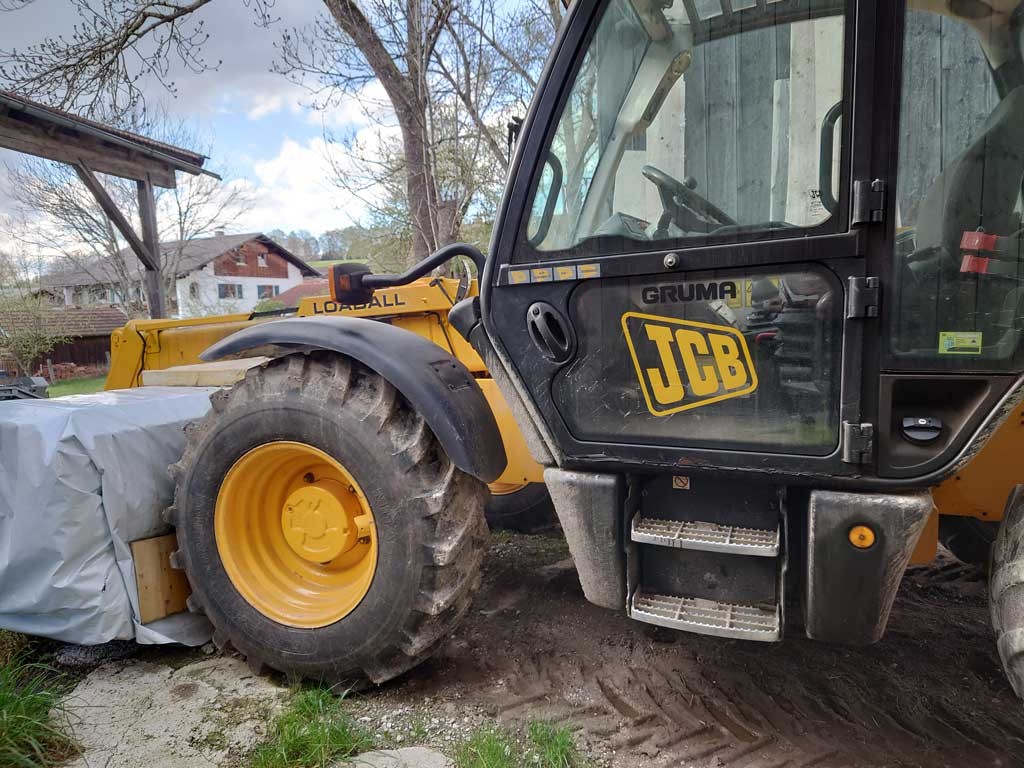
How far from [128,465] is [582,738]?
194 centimetres

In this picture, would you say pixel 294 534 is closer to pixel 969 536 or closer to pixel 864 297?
pixel 864 297

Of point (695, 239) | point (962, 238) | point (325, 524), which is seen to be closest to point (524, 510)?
point (325, 524)

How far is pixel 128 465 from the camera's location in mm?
2717

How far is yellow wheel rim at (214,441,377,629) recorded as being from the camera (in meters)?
2.56

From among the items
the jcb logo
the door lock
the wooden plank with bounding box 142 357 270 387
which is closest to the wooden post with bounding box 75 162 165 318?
the wooden plank with bounding box 142 357 270 387

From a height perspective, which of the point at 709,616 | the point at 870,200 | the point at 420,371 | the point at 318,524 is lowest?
the point at 709,616

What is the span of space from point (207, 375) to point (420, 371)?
189 cm

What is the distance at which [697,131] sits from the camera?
1.92 meters

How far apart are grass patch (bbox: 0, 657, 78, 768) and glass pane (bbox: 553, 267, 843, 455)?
1851 millimetres

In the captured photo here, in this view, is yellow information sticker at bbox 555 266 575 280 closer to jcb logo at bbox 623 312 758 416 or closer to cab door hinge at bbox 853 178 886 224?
jcb logo at bbox 623 312 758 416

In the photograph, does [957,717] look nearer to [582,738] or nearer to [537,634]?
[582,738]

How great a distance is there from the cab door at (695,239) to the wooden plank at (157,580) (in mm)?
1632

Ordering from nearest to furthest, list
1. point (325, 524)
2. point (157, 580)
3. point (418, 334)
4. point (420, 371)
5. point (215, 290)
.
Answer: point (420, 371) < point (325, 524) < point (157, 580) < point (418, 334) < point (215, 290)

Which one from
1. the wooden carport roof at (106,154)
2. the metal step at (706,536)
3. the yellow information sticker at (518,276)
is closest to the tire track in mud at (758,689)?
the metal step at (706,536)
